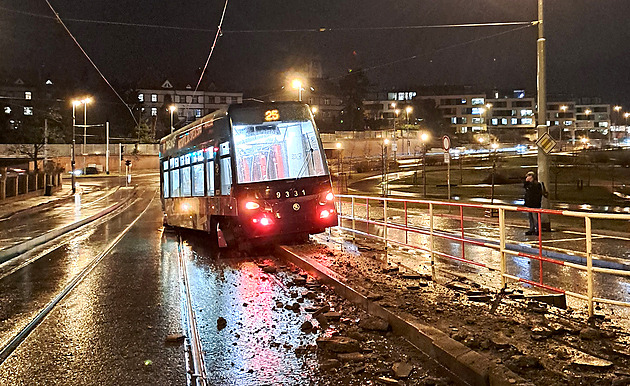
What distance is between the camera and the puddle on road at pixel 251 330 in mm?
5574

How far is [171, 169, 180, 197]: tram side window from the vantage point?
19766 millimetres

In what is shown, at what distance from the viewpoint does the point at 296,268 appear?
1203 centimetres

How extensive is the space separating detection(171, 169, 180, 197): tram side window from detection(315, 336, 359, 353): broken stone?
14.0 metres

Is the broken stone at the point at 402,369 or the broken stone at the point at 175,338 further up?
the broken stone at the point at 402,369

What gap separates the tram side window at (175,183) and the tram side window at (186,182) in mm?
895

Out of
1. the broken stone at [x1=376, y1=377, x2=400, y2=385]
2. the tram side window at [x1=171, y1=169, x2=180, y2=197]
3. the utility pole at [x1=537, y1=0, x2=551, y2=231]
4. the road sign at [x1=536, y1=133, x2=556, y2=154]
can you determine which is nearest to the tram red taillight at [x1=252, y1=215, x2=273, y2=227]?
the tram side window at [x1=171, y1=169, x2=180, y2=197]

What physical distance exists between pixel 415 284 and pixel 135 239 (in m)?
12.3

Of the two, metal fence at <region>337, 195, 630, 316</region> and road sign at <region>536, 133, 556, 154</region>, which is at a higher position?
road sign at <region>536, 133, 556, 154</region>

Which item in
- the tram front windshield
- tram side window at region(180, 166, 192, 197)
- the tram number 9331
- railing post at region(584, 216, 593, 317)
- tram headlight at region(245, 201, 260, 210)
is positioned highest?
the tram front windshield

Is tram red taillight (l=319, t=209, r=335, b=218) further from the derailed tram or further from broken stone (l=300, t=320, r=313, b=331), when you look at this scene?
broken stone (l=300, t=320, r=313, b=331)

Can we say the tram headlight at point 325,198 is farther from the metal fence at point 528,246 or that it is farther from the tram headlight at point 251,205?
the tram headlight at point 251,205

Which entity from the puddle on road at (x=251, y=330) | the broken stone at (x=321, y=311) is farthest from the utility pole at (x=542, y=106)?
the broken stone at (x=321, y=311)

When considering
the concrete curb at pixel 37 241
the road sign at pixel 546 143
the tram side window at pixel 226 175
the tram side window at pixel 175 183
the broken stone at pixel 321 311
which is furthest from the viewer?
the tram side window at pixel 175 183

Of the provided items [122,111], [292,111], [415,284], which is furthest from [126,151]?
[415,284]
